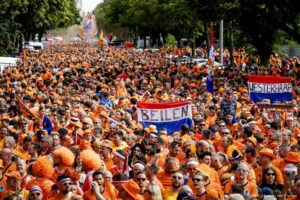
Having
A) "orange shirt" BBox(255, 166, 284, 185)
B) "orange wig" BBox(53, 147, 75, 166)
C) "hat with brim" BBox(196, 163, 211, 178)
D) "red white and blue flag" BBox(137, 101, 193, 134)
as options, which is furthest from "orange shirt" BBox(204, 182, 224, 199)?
"red white and blue flag" BBox(137, 101, 193, 134)

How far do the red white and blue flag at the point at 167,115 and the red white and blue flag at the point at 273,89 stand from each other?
149 inches

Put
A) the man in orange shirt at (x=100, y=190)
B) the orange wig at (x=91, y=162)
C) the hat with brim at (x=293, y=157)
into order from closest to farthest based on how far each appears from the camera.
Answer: the man in orange shirt at (x=100, y=190) < the orange wig at (x=91, y=162) < the hat with brim at (x=293, y=157)

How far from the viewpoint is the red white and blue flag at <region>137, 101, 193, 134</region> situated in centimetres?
1413

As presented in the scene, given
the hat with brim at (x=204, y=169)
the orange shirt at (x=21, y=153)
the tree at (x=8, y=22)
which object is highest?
the tree at (x=8, y=22)

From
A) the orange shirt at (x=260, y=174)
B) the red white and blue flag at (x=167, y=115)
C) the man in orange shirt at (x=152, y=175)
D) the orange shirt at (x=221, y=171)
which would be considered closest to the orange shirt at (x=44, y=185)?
the man in orange shirt at (x=152, y=175)

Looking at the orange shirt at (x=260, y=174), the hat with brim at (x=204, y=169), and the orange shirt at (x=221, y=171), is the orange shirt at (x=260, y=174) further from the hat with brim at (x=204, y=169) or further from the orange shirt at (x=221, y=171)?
the hat with brim at (x=204, y=169)

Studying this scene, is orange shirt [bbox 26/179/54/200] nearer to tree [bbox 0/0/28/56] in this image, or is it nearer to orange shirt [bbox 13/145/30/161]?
orange shirt [bbox 13/145/30/161]

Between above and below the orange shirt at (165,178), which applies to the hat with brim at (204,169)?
above

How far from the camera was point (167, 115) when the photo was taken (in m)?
14.1

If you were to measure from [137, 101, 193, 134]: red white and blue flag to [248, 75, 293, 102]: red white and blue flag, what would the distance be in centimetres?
379

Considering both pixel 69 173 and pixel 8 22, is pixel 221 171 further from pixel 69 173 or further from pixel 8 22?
pixel 8 22

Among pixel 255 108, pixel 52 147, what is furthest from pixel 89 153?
pixel 255 108

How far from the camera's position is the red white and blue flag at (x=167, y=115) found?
1413 cm

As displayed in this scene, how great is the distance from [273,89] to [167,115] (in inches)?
171
